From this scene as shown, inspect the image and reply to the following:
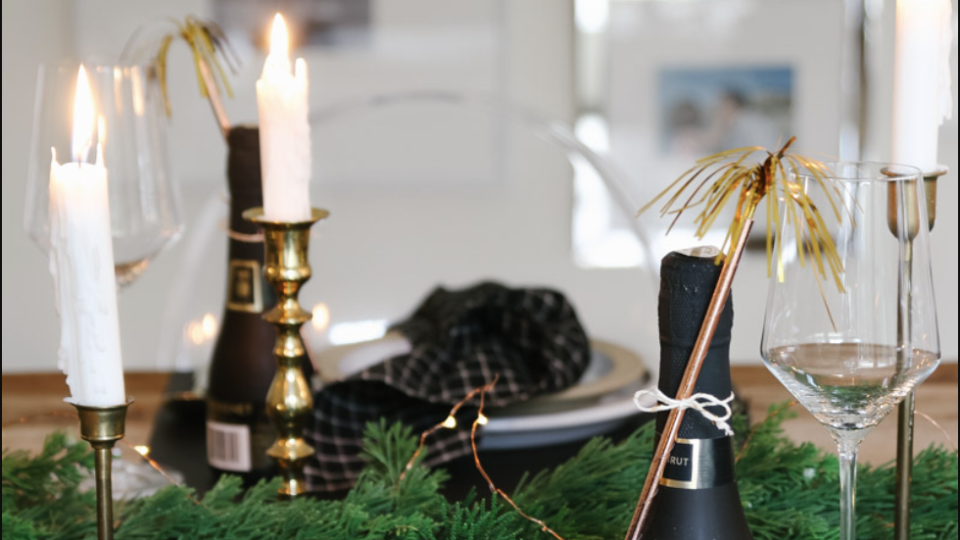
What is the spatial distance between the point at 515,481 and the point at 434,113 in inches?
67.5

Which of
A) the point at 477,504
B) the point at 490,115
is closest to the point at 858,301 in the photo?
the point at 477,504

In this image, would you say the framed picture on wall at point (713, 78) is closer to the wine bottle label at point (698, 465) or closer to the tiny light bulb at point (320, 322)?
the tiny light bulb at point (320, 322)

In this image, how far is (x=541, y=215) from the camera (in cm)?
249

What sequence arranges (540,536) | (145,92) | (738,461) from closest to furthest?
(540,536) < (738,461) < (145,92)

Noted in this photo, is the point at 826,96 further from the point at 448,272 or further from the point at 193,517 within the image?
the point at 193,517

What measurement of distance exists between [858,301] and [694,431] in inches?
4.0

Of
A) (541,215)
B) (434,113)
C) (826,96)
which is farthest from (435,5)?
Result: (826,96)

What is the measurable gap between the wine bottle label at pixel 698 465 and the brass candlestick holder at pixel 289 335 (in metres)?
0.25

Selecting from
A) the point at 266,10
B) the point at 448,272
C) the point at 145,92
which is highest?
the point at 266,10

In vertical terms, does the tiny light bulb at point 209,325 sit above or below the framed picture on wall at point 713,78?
below

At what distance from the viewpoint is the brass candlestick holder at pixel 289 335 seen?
63 centimetres

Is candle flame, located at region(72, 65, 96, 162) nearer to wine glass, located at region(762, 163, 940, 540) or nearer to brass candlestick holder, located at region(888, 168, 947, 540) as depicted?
wine glass, located at region(762, 163, 940, 540)

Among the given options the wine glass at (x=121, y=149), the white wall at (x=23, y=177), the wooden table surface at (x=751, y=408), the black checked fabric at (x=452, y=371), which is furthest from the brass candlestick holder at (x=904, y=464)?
the white wall at (x=23, y=177)

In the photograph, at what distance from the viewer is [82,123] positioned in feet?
1.81
